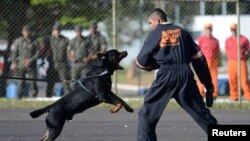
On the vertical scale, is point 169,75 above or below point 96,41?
above

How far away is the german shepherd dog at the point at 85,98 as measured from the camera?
35.7 ft

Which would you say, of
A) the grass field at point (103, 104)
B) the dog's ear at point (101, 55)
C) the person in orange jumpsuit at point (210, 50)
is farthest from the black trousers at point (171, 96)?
the person in orange jumpsuit at point (210, 50)

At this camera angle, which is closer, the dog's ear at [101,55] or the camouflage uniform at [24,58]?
the dog's ear at [101,55]

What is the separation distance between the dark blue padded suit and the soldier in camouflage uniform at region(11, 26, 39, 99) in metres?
9.46

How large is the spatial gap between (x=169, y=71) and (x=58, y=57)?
965cm

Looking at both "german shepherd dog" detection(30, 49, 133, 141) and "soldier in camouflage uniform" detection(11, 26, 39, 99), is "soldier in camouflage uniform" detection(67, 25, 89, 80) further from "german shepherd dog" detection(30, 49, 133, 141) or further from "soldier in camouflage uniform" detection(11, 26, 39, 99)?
"german shepherd dog" detection(30, 49, 133, 141)

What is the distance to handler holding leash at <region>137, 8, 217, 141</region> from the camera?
9867 millimetres

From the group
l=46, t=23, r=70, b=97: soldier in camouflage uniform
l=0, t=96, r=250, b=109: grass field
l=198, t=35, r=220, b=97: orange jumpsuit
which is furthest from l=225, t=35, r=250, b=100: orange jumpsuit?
l=46, t=23, r=70, b=97: soldier in camouflage uniform

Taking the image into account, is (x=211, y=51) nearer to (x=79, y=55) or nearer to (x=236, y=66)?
(x=236, y=66)

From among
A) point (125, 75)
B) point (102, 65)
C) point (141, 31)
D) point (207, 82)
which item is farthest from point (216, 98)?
point (125, 75)

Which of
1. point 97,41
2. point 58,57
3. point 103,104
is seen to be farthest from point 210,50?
point 58,57

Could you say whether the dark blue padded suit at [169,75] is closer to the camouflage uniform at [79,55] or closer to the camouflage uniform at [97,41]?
the camouflage uniform at [97,41]

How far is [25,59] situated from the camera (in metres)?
19.5

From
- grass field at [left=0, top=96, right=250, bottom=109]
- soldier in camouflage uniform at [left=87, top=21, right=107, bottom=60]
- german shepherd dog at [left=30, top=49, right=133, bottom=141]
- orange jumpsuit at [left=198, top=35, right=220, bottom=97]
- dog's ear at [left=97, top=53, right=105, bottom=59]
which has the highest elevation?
dog's ear at [left=97, top=53, right=105, bottom=59]
